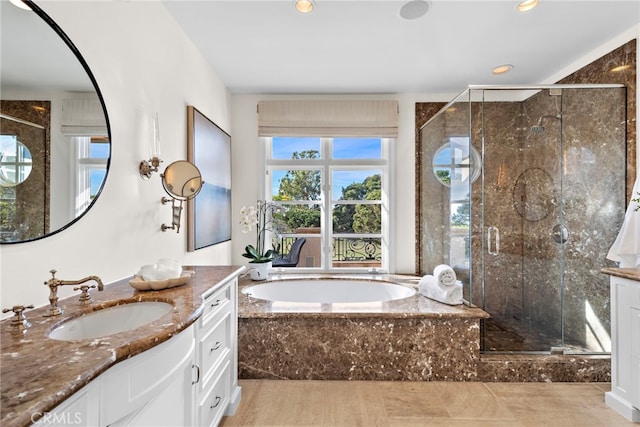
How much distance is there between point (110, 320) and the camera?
1169 mm

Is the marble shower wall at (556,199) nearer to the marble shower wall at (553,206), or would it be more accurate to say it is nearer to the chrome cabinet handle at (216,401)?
the marble shower wall at (553,206)

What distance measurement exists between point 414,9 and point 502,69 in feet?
4.37

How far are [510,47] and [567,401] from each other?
2496 mm

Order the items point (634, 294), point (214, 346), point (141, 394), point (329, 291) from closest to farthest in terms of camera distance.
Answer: point (141, 394) → point (214, 346) → point (634, 294) → point (329, 291)

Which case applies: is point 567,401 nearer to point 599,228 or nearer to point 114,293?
point 599,228

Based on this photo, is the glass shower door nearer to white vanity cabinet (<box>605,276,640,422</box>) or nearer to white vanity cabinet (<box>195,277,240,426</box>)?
white vanity cabinet (<box>605,276,640,422</box>)

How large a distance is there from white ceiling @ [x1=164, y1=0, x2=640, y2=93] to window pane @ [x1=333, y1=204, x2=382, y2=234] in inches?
50.4

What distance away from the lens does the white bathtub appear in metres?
3.08

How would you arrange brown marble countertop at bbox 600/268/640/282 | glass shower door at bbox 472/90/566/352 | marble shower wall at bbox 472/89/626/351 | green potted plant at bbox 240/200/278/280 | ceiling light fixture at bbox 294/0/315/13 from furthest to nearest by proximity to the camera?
1. green potted plant at bbox 240/200/278/280
2. glass shower door at bbox 472/90/566/352
3. marble shower wall at bbox 472/89/626/351
4. ceiling light fixture at bbox 294/0/315/13
5. brown marble countertop at bbox 600/268/640/282

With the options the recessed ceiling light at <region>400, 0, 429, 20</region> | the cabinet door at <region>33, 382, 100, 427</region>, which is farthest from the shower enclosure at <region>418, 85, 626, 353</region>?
the cabinet door at <region>33, 382, 100, 427</region>

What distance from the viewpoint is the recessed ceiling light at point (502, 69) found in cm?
273

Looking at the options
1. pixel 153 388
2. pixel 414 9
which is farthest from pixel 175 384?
pixel 414 9

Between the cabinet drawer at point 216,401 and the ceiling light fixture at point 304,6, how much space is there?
6.92ft

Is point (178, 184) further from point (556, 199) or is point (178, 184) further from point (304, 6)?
point (556, 199)
